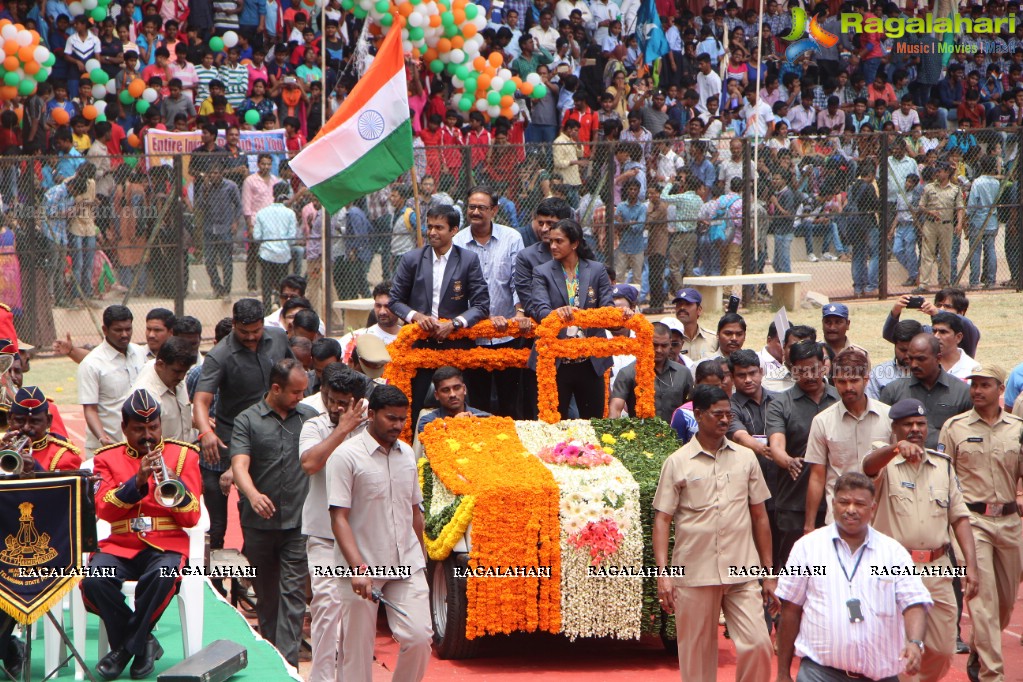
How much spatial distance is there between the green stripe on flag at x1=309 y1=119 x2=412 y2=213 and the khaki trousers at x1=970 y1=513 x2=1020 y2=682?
586cm

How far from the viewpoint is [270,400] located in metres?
9.34

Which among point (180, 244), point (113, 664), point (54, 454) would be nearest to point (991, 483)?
point (113, 664)

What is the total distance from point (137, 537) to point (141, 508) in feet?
0.53

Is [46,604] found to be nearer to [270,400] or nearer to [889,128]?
[270,400]

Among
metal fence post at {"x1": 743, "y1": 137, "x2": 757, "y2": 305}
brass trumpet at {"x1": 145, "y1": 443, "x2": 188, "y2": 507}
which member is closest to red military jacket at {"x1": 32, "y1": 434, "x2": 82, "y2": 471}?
brass trumpet at {"x1": 145, "y1": 443, "x2": 188, "y2": 507}

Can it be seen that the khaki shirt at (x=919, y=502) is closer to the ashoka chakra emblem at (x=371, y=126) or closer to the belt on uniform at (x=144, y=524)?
the belt on uniform at (x=144, y=524)

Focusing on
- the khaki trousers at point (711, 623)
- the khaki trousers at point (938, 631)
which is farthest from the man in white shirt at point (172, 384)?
the khaki trousers at point (938, 631)

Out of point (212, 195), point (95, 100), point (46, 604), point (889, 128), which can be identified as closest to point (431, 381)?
point (46, 604)

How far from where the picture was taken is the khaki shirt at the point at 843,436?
9.14m

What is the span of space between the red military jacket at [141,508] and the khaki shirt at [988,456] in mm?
4573

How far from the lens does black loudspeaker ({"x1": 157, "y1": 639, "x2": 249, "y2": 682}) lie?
26.3ft

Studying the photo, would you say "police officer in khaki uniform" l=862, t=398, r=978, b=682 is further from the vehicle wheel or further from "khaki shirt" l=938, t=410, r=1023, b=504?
the vehicle wheel

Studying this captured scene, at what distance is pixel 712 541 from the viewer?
835 cm

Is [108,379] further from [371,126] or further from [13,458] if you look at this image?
[371,126]
